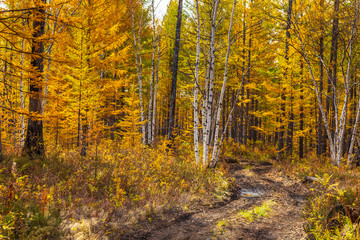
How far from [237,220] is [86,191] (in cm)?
366

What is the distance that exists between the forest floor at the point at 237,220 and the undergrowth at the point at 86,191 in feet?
1.26

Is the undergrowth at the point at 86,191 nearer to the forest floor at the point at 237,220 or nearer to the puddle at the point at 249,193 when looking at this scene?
the forest floor at the point at 237,220

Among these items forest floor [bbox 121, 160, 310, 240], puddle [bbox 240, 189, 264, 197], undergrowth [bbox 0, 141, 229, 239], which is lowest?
puddle [bbox 240, 189, 264, 197]

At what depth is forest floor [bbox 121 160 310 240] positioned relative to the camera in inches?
174

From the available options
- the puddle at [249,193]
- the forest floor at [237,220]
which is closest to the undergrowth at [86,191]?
Answer: the forest floor at [237,220]

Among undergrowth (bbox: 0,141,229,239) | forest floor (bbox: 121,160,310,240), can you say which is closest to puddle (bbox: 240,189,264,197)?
forest floor (bbox: 121,160,310,240)

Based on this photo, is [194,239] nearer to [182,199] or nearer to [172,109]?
[182,199]

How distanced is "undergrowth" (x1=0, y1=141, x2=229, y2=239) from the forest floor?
384 mm

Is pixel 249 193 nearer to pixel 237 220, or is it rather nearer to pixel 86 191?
pixel 237 220

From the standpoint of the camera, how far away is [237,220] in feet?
17.1

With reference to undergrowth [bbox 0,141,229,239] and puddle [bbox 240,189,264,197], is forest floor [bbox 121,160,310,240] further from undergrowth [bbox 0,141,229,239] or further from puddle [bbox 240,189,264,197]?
undergrowth [bbox 0,141,229,239]

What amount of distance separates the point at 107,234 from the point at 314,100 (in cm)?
1790

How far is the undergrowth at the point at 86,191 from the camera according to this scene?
11.8 feet

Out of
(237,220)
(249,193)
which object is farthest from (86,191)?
(249,193)
